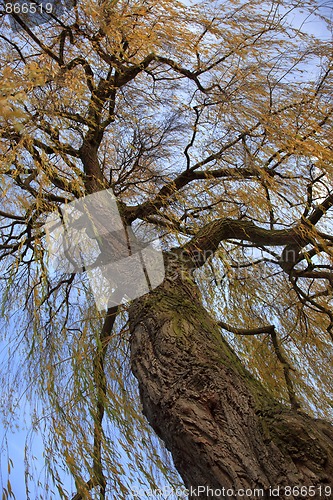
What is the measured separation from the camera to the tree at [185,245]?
135cm

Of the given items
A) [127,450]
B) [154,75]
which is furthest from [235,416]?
[154,75]

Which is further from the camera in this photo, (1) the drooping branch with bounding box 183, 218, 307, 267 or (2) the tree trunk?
(1) the drooping branch with bounding box 183, 218, 307, 267

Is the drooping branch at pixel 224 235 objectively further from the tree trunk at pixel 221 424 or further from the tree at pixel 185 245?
the tree trunk at pixel 221 424

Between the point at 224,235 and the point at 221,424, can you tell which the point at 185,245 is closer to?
the point at 224,235

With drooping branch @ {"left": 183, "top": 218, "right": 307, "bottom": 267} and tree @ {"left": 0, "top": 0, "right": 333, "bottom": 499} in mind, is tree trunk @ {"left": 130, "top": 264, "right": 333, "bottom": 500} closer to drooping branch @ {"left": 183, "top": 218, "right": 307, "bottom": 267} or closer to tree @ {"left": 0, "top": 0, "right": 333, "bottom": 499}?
tree @ {"left": 0, "top": 0, "right": 333, "bottom": 499}

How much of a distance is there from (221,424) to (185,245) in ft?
3.18

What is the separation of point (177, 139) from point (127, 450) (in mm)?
1613

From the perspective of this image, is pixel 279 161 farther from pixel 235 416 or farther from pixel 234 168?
pixel 235 416

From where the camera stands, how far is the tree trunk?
3.94ft

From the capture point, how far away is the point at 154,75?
263cm

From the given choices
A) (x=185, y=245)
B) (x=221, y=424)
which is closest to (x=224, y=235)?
(x=185, y=245)

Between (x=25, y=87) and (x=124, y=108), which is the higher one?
(x=124, y=108)

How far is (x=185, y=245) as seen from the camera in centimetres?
215

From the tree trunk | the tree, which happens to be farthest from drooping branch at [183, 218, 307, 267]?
the tree trunk
